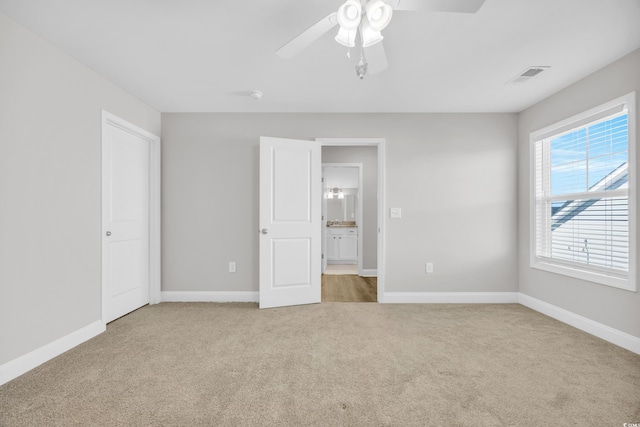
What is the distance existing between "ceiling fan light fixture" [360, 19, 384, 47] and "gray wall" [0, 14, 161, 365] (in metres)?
2.28

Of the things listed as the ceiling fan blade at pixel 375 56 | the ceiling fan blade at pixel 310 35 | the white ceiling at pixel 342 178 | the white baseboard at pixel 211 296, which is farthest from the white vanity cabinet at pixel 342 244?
the ceiling fan blade at pixel 310 35

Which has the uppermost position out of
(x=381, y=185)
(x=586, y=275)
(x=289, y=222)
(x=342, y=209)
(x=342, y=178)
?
(x=342, y=178)

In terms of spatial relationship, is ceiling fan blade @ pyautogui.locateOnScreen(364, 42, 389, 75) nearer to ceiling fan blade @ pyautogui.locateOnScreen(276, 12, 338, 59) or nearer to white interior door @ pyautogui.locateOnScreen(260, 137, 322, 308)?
ceiling fan blade @ pyautogui.locateOnScreen(276, 12, 338, 59)

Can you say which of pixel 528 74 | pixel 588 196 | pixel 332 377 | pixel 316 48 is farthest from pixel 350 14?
pixel 588 196

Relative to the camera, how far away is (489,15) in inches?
76.5

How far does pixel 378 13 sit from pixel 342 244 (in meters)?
5.88

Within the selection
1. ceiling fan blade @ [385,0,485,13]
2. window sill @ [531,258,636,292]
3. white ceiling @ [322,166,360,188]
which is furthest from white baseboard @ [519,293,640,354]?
white ceiling @ [322,166,360,188]

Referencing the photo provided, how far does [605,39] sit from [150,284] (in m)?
4.85

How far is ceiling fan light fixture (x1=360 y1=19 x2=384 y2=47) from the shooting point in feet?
4.98

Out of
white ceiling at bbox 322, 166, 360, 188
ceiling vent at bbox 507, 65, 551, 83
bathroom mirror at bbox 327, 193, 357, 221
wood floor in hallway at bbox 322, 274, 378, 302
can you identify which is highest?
ceiling vent at bbox 507, 65, 551, 83

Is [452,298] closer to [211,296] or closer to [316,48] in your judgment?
[211,296]

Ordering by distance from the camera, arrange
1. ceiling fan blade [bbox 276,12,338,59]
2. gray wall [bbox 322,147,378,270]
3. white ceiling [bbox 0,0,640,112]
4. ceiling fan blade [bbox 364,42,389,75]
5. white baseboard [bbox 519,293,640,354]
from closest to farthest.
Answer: ceiling fan blade [bbox 276,12,338,59]
ceiling fan blade [bbox 364,42,389,75]
white ceiling [bbox 0,0,640,112]
white baseboard [bbox 519,293,640,354]
gray wall [bbox 322,147,378,270]

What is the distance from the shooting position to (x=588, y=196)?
9.22 ft

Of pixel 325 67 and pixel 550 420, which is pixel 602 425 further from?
pixel 325 67
